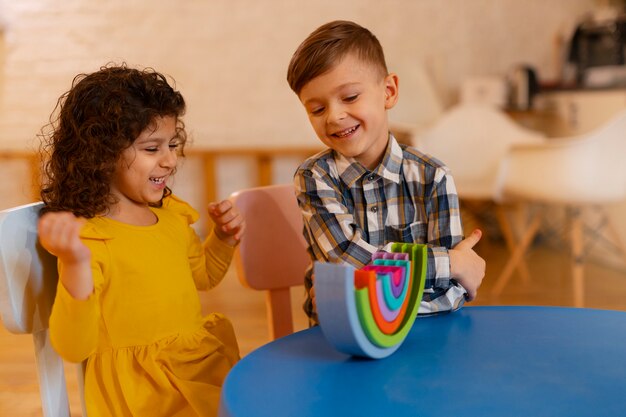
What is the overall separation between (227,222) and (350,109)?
319 mm

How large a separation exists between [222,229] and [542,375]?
0.72 meters

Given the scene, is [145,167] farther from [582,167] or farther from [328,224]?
[582,167]

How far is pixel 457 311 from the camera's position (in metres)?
1.13

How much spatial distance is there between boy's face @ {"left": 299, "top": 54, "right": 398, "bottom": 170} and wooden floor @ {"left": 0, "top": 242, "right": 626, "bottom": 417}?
4.25 ft

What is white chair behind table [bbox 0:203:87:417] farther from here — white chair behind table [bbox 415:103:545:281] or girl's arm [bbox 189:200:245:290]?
white chair behind table [bbox 415:103:545:281]

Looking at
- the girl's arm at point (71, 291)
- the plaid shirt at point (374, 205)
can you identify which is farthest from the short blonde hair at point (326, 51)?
the girl's arm at point (71, 291)

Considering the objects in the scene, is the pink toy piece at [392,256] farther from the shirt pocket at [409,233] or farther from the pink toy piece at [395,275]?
the shirt pocket at [409,233]

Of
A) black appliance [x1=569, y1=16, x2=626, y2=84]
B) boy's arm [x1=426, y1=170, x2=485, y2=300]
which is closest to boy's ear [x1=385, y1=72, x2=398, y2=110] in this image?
boy's arm [x1=426, y1=170, x2=485, y2=300]

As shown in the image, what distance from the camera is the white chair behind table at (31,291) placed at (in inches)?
42.3

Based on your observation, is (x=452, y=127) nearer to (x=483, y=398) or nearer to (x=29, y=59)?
(x=29, y=59)

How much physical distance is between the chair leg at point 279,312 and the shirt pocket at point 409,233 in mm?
319

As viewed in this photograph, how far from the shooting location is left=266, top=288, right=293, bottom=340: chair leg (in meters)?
1.52

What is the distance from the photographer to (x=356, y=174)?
4.37ft

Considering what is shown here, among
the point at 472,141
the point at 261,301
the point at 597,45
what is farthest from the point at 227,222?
the point at 597,45
